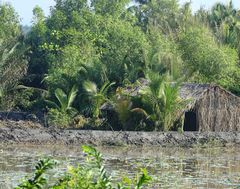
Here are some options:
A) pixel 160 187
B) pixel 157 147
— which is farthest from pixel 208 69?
pixel 160 187

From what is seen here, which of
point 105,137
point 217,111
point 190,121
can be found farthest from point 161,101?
point 105,137

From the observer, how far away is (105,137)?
1794cm

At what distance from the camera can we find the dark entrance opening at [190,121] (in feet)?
65.7

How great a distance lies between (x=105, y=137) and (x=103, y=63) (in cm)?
628

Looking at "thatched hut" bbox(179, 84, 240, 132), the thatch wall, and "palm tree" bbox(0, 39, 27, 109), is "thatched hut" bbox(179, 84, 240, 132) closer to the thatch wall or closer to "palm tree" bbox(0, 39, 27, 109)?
the thatch wall

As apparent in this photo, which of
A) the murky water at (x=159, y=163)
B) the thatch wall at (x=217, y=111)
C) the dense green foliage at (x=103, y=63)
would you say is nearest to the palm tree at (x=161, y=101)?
the dense green foliage at (x=103, y=63)

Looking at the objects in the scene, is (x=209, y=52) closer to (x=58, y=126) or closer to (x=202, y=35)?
(x=202, y=35)

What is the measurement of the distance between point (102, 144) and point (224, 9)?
21.9m

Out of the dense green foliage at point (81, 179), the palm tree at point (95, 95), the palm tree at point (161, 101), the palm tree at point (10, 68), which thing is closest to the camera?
the dense green foliage at point (81, 179)

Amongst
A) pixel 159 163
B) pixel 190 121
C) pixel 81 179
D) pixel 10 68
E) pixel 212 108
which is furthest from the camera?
pixel 10 68

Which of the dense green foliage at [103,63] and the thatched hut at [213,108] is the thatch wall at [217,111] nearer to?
the thatched hut at [213,108]

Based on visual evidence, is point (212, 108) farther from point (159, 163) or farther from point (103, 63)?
point (103, 63)

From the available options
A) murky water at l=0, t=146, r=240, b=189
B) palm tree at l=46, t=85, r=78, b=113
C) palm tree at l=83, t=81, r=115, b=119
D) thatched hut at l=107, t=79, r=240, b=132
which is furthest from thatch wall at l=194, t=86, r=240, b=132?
palm tree at l=46, t=85, r=78, b=113

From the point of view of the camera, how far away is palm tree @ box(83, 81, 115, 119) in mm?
20391
